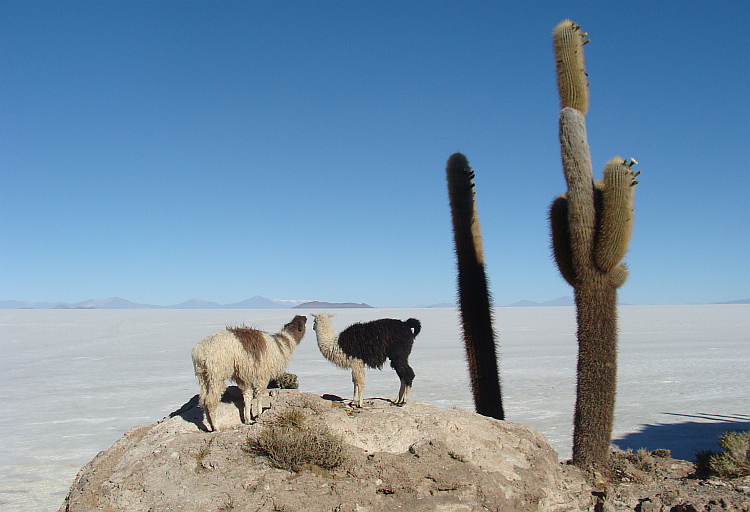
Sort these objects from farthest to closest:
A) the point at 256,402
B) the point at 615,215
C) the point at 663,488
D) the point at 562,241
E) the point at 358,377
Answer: the point at 562,241
the point at 358,377
the point at 615,215
the point at 663,488
the point at 256,402

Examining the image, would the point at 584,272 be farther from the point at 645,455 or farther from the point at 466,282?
the point at 645,455

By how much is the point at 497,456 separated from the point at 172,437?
14.0 ft

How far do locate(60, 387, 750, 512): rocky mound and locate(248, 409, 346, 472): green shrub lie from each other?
63 millimetres

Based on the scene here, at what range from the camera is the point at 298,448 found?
6.54 m

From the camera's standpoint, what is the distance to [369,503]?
6094mm

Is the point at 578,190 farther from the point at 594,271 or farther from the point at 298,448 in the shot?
the point at 298,448

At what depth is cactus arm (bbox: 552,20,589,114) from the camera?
29.0 feet

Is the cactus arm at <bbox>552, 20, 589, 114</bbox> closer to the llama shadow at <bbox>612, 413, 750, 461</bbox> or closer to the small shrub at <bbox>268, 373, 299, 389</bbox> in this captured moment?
the small shrub at <bbox>268, 373, 299, 389</bbox>

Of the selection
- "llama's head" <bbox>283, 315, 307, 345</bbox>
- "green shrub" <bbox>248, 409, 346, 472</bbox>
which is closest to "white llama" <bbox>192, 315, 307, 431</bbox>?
"llama's head" <bbox>283, 315, 307, 345</bbox>

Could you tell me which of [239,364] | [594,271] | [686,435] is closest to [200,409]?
[239,364]

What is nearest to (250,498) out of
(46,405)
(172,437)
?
(172,437)

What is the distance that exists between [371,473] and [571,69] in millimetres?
6847

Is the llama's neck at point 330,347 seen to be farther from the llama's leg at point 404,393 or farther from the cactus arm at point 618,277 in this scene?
the cactus arm at point 618,277

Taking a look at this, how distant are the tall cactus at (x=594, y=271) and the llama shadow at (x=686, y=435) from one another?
2.82 metres
